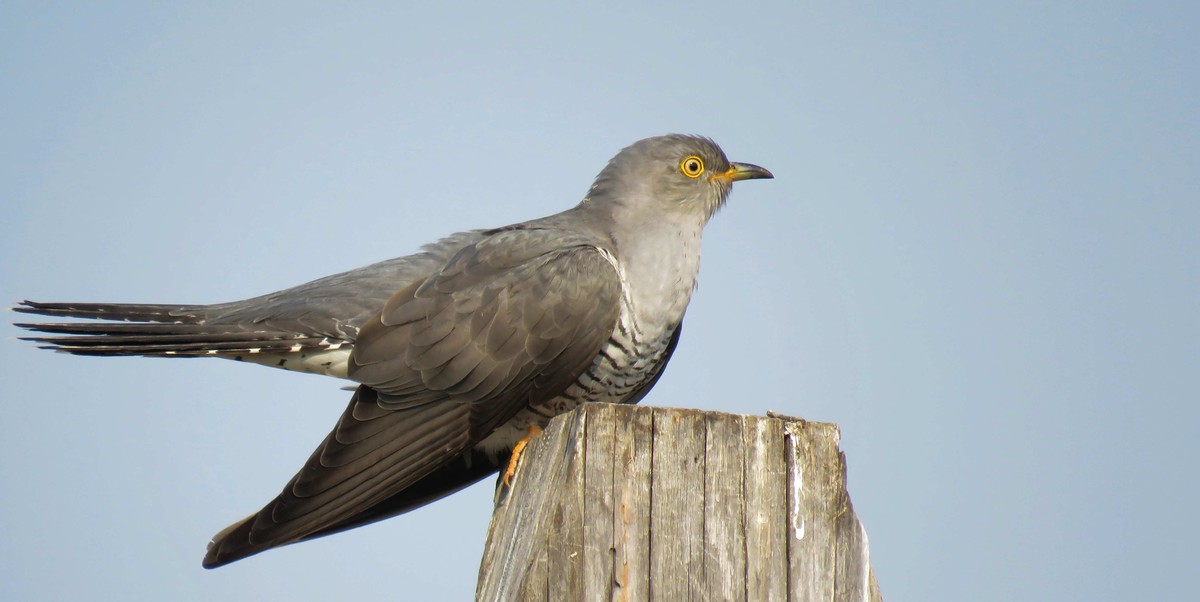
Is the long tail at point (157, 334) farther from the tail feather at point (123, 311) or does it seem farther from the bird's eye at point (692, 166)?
the bird's eye at point (692, 166)

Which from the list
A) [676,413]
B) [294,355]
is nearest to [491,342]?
[294,355]

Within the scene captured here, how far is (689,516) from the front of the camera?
6.47ft

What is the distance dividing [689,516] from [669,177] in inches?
111

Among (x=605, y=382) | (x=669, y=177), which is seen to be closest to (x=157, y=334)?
(x=605, y=382)

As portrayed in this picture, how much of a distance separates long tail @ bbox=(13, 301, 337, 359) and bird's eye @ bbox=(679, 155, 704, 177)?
1.69m

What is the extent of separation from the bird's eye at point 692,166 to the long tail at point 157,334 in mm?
1691

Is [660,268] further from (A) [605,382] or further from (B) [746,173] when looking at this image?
(B) [746,173]

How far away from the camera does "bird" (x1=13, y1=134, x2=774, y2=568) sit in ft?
11.3

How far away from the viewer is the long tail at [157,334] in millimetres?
3863

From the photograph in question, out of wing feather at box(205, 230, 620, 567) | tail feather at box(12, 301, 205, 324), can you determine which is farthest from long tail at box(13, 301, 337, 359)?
wing feather at box(205, 230, 620, 567)

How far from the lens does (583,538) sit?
194cm

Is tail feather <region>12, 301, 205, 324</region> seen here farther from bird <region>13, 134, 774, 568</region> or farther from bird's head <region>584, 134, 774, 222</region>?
bird's head <region>584, 134, 774, 222</region>

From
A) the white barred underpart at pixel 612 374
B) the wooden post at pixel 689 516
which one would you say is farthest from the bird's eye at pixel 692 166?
the wooden post at pixel 689 516

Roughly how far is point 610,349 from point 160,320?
175 centimetres
